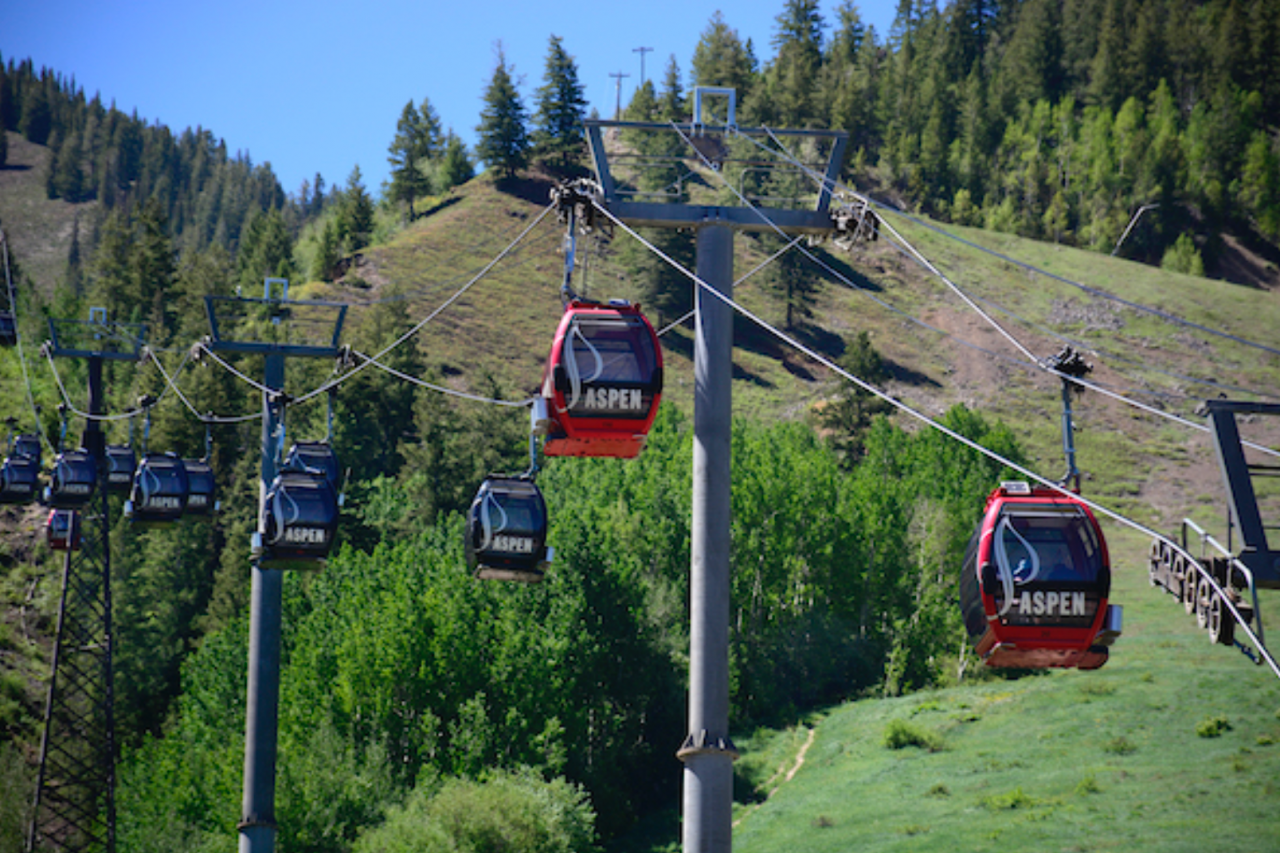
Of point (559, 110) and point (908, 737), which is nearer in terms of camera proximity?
point (908, 737)

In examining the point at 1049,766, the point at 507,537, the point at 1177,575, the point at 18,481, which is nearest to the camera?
the point at 1177,575

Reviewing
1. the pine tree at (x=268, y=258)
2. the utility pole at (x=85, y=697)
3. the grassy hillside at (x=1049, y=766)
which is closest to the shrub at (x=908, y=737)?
the grassy hillside at (x=1049, y=766)

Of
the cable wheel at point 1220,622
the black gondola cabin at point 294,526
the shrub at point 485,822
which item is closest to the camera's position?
the cable wheel at point 1220,622

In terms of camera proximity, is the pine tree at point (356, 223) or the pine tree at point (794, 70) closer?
the pine tree at point (356, 223)

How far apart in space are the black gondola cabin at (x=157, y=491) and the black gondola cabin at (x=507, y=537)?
13.2 metres

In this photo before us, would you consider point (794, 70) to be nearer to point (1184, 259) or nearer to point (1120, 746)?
point (1184, 259)

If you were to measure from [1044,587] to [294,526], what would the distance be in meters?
11.1

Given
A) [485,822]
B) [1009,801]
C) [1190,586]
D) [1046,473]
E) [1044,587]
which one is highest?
[1046,473]

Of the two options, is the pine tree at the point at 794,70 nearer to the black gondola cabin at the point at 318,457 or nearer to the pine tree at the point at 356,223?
the pine tree at the point at 356,223

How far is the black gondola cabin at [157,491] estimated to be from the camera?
2905 cm

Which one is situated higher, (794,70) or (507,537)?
(794,70)

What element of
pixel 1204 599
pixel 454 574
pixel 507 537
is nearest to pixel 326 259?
pixel 454 574

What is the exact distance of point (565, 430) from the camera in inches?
601

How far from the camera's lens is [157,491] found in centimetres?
2917
